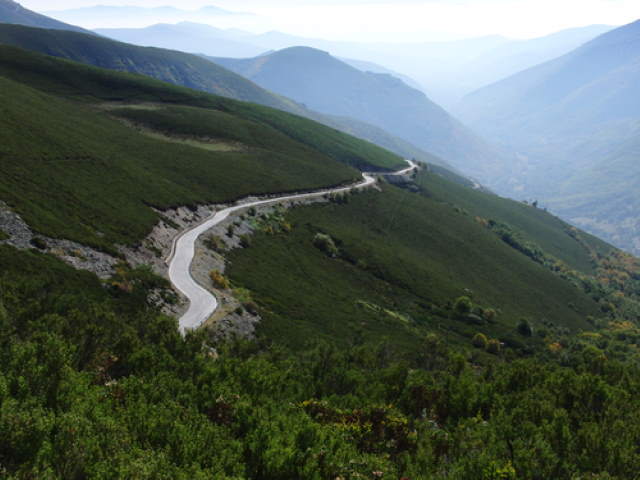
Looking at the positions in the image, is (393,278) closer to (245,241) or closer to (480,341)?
(480,341)

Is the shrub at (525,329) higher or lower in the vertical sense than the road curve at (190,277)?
lower

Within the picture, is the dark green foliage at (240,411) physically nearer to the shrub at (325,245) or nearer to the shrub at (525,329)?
the shrub at (525,329)

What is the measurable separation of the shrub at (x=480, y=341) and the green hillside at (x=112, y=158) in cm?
5758

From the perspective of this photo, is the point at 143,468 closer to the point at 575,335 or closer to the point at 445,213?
the point at 575,335

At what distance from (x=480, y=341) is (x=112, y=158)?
78540mm

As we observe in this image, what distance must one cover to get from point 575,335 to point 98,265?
4077 inches

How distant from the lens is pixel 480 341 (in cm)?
7775

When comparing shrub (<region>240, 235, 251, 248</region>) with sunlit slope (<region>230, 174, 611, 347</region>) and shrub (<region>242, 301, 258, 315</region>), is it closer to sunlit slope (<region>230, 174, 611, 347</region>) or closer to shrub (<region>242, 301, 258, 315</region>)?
sunlit slope (<region>230, 174, 611, 347</region>)

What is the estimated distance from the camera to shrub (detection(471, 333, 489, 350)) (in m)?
77.6

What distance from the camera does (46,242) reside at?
1796 inches

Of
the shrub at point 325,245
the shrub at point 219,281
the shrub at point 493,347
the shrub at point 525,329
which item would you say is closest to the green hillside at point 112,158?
the shrub at point 219,281

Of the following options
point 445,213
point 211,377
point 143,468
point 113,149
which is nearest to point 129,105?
point 113,149

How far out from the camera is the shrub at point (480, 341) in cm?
7762

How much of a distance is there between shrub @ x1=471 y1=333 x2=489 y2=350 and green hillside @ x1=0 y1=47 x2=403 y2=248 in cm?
5758
